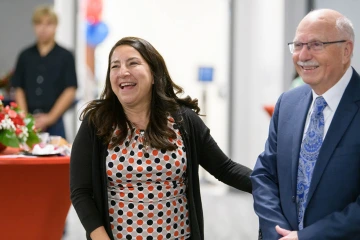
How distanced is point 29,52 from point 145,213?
3.43 metres

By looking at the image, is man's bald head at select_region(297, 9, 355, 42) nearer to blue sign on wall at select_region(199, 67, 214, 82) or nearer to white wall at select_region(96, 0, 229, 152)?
blue sign on wall at select_region(199, 67, 214, 82)

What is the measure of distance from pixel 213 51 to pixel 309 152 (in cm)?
885

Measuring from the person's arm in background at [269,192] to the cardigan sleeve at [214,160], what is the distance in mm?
278

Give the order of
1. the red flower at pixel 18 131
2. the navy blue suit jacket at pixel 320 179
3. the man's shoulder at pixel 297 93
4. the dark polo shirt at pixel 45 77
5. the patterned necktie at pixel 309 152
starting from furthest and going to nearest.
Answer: the dark polo shirt at pixel 45 77 → the red flower at pixel 18 131 → the man's shoulder at pixel 297 93 → the patterned necktie at pixel 309 152 → the navy blue suit jacket at pixel 320 179

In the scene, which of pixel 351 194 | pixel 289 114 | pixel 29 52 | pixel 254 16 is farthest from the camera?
pixel 254 16

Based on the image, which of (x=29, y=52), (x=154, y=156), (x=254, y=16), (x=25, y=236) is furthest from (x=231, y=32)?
(x=154, y=156)

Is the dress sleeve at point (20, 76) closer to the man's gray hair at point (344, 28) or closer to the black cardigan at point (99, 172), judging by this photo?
the black cardigan at point (99, 172)

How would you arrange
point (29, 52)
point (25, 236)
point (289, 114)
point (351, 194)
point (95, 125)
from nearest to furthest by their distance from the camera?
point (351, 194) < point (289, 114) < point (95, 125) < point (25, 236) < point (29, 52)

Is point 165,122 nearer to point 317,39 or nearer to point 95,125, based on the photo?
point 95,125

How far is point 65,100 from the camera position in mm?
5625

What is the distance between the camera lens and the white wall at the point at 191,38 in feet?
35.9

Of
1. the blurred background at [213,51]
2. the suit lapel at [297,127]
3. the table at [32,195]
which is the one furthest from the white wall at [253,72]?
the suit lapel at [297,127]

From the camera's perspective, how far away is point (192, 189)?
2715mm

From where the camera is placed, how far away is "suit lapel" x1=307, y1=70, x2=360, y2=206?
7.49 ft
